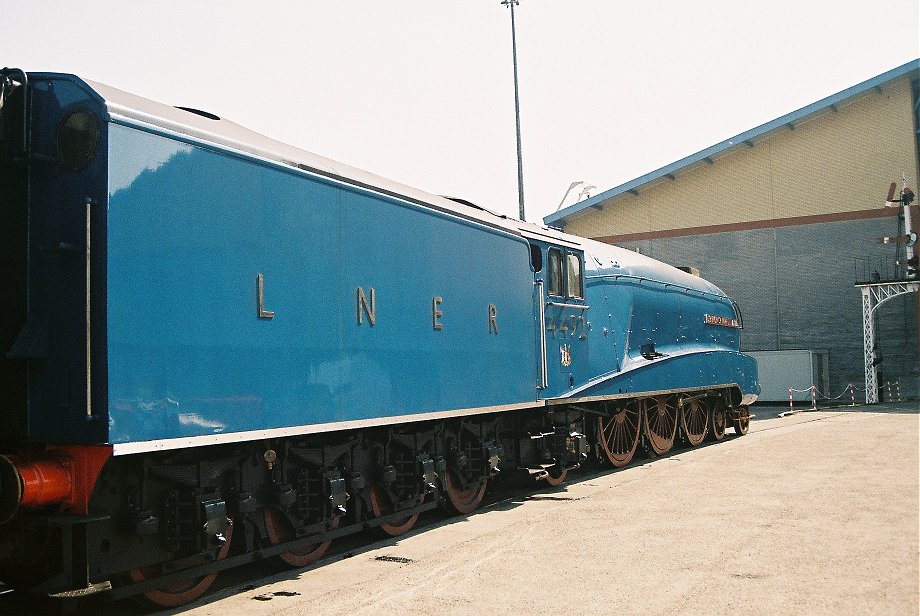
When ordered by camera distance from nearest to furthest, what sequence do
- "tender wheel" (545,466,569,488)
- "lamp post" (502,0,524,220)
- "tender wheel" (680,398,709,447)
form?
"tender wheel" (545,466,569,488), "tender wheel" (680,398,709,447), "lamp post" (502,0,524,220)

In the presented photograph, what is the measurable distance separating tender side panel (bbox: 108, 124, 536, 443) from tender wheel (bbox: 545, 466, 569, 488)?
295cm

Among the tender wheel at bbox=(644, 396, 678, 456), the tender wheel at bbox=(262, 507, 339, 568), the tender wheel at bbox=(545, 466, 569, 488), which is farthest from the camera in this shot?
the tender wheel at bbox=(644, 396, 678, 456)

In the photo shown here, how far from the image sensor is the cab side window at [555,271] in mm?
11508

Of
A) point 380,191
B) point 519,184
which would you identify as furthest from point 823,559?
point 519,184

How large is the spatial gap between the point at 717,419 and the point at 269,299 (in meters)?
14.0

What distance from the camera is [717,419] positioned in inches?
722

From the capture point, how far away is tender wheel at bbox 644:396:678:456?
15.2 metres

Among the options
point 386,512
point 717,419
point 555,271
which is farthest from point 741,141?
point 386,512

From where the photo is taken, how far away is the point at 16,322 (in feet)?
Answer: 18.1

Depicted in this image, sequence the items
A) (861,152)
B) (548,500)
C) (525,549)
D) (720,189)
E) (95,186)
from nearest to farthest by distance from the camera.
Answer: (95,186), (525,549), (548,500), (861,152), (720,189)

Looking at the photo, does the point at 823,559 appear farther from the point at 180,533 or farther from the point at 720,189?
the point at 720,189

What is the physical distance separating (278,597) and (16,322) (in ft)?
8.91

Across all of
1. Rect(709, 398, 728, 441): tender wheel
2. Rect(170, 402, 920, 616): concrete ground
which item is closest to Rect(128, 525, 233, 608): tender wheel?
Rect(170, 402, 920, 616): concrete ground

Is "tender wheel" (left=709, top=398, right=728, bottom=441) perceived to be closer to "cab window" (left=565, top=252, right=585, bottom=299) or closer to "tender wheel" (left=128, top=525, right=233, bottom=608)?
"cab window" (left=565, top=252, right=585, bottom=299)
